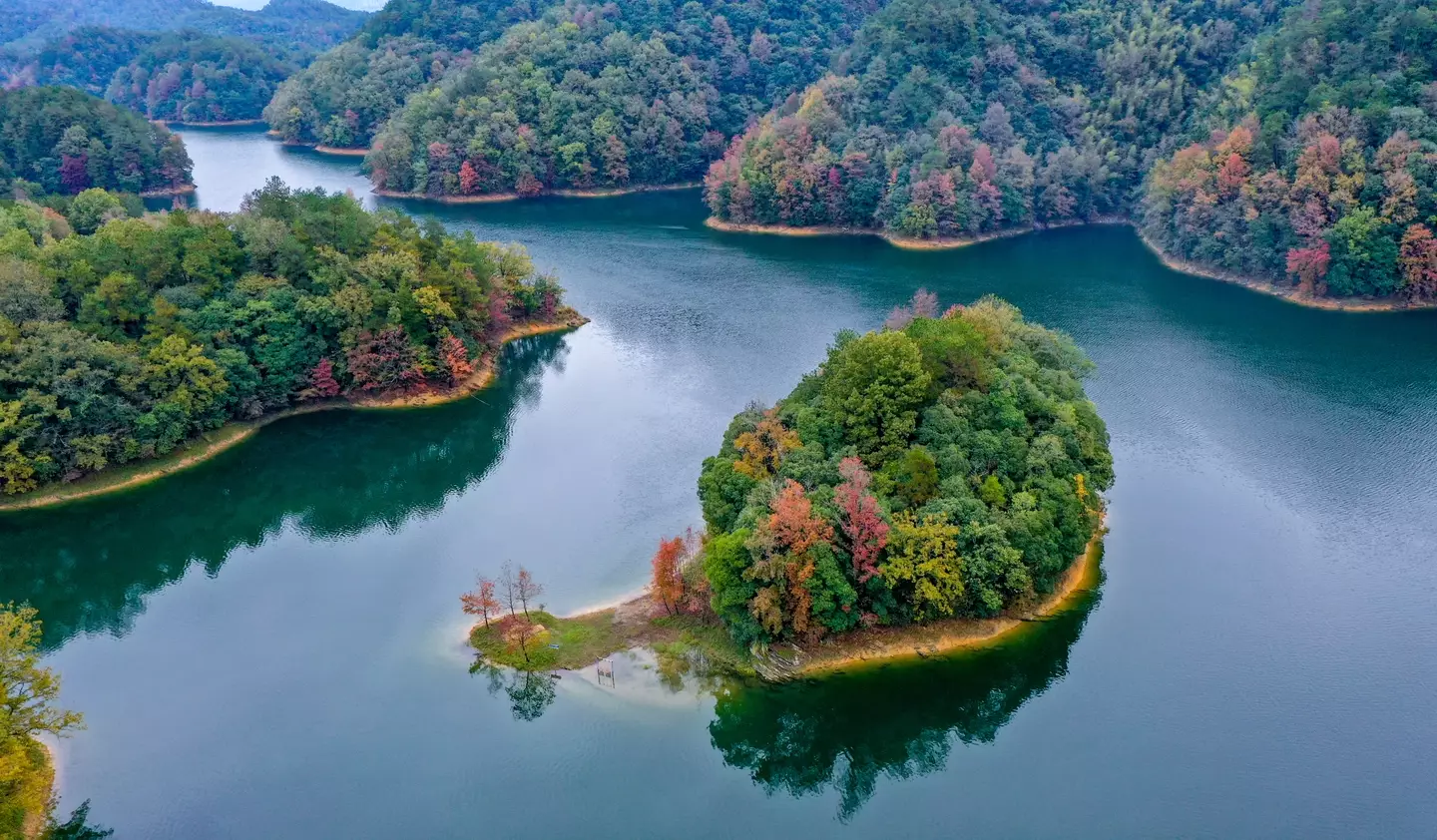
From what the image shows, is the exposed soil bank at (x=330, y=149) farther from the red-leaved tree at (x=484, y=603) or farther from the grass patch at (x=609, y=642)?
the grass patch at (x=609, y=642)

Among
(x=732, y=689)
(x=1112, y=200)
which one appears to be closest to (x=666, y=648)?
(x=732, y=689)

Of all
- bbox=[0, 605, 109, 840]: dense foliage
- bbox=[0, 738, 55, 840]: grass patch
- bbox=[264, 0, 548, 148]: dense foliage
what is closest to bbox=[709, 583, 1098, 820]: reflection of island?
bbox=[0, 605, 109, 840]: dense foliage

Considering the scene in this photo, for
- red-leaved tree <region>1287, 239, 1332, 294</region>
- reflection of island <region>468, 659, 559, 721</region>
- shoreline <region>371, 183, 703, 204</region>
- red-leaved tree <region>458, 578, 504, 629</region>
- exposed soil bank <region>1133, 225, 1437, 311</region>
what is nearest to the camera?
reflection of island <region>468, 659, 559, 721</region>

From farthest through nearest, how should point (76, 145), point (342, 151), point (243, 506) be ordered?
point (342, 151), point (76, 145), point (243, 506)

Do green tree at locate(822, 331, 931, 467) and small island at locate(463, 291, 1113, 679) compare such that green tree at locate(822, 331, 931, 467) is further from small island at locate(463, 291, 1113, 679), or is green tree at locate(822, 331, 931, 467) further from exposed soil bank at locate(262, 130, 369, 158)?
exposed soil bank at locate(262, 130, 369, 158)

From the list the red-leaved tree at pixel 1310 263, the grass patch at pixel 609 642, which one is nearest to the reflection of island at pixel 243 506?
the grass patch at pixel 609 642

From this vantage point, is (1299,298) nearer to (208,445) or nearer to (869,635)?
(869,635)

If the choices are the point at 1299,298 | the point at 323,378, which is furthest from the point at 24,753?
the point at 1299,298
